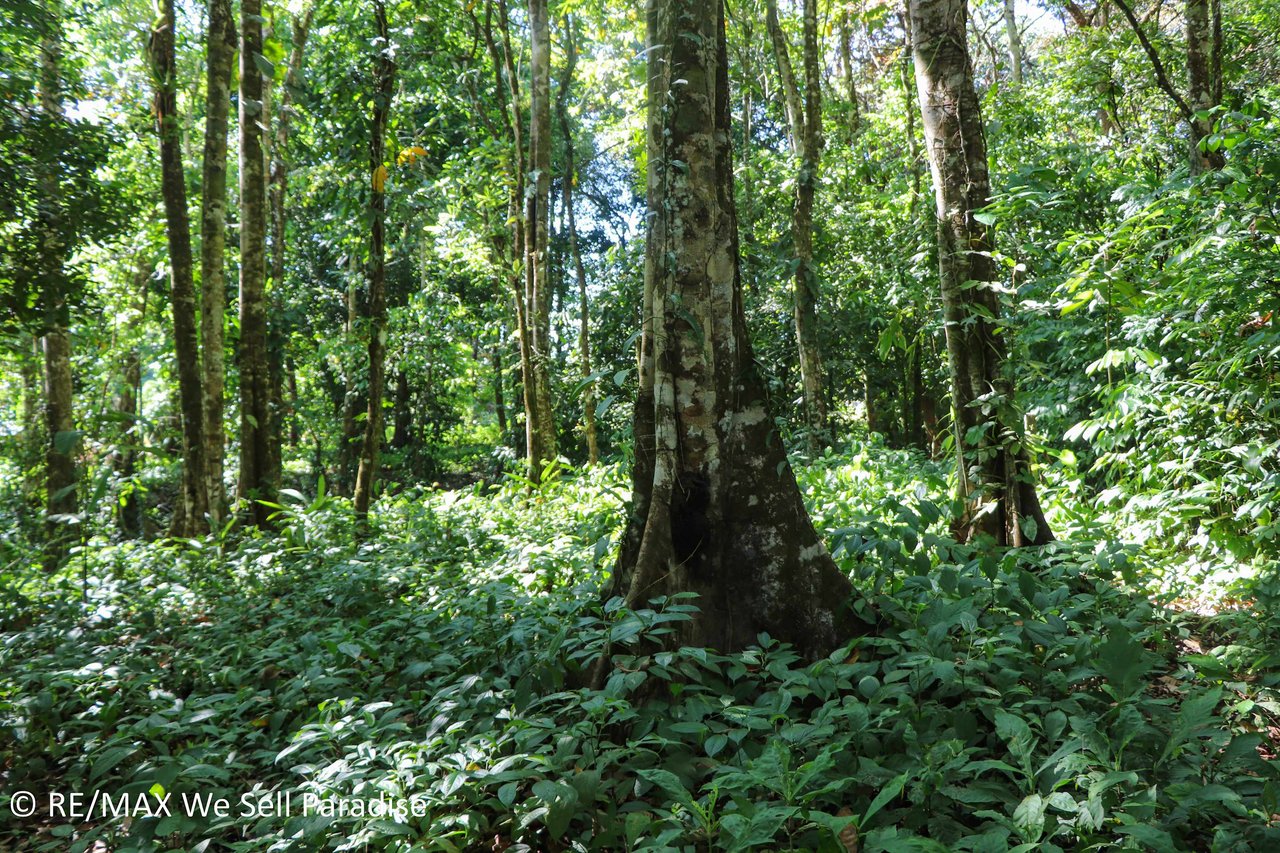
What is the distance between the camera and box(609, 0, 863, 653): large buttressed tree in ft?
12.4

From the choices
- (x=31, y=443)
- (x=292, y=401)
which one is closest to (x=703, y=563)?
(x=31, y=443)

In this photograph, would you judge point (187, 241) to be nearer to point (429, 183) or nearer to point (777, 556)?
point (429, 183)

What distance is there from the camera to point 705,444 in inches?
154

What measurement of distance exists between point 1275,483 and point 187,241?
8903 mm

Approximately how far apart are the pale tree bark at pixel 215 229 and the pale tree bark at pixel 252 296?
18 centimetres

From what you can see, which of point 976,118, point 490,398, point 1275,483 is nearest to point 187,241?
point 976,118

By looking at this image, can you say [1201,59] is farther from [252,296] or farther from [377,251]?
[252,296]

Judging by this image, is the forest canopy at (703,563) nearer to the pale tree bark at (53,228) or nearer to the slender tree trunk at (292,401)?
the pale tree bark at (53,228)

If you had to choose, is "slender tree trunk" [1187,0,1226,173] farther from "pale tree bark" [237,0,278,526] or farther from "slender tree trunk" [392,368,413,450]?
"slender tree trunk" [392,368,413,450]

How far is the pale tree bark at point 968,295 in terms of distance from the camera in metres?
4.58

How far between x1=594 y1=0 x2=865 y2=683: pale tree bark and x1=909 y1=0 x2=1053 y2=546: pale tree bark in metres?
1.33

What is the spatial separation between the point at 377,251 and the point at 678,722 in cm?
633

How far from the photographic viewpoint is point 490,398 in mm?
22781

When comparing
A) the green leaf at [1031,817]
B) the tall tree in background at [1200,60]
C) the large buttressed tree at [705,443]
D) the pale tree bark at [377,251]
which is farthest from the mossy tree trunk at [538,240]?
the green leaf at [1031,817]
